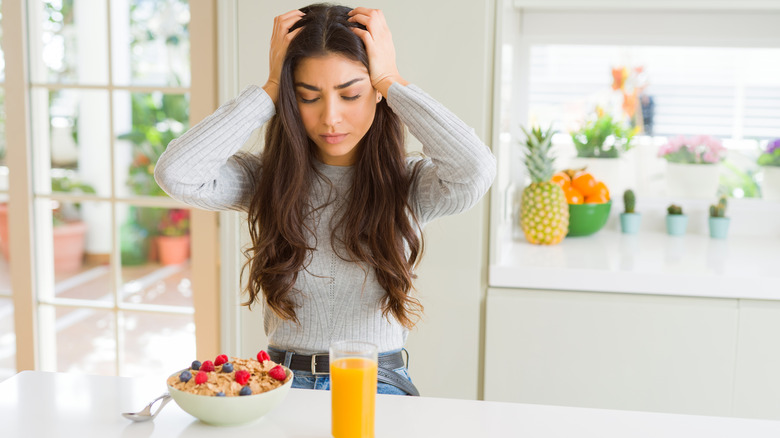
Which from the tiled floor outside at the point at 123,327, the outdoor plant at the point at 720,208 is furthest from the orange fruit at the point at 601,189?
the tiled floor outside at the point at 123,327

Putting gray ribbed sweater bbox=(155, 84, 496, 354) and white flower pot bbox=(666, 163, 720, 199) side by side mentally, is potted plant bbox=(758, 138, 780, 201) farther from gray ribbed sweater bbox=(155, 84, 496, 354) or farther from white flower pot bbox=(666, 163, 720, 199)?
gray ribbed sweater bbox=(155, 84, 496, 354)

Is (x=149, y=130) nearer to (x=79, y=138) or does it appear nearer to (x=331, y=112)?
(x=79, y=138)

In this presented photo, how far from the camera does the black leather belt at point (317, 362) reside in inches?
52.6

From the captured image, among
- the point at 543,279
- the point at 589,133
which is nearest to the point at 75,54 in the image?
the point at 589,133

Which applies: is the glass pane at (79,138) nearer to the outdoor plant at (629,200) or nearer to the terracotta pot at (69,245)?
the terracotta pot at (69,245)

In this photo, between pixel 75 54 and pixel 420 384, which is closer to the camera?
pixel 420 384

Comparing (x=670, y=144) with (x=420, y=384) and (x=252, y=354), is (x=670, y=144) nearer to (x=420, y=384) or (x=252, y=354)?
(x=420, y=384)

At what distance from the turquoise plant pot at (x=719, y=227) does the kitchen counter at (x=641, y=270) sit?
0.21m

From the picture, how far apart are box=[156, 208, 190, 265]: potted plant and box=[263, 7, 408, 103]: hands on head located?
453 centimetres

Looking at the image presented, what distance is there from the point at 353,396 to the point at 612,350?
3.87ft

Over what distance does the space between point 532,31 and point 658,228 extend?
86cm

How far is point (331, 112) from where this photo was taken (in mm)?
1286

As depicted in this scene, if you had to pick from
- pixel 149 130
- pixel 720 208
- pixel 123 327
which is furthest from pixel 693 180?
pixel 149 130

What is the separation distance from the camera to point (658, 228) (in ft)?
8.53
